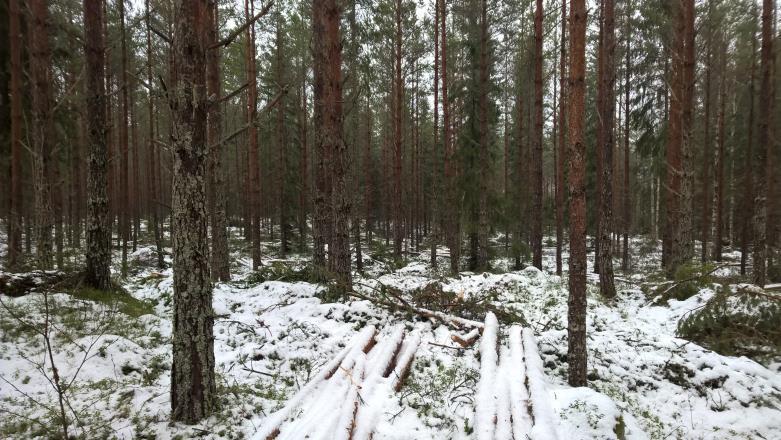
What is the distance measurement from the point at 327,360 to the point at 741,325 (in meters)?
6.56

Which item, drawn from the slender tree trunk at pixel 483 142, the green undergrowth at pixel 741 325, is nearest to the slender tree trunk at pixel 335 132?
the green undergrowth at pixel 741 325

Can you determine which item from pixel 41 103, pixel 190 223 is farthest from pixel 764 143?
pixel 41 103

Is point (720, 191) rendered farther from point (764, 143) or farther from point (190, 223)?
point (190, 223)

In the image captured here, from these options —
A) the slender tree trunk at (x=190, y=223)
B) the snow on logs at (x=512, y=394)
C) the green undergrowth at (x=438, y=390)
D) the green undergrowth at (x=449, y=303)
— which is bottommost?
the green undergrowth at (x=438, y=390)

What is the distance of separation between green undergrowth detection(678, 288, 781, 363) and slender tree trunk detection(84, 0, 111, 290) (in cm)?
1076

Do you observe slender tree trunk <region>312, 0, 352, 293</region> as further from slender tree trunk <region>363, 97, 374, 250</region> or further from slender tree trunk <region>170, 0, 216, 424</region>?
slender tree trunk <region>363, 97, 374, 250</region>

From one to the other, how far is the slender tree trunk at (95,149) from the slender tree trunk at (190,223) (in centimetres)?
479

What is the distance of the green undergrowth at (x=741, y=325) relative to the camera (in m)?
5.81

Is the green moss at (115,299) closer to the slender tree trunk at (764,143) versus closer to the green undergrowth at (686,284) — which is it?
the green undergrowth at (686,284)

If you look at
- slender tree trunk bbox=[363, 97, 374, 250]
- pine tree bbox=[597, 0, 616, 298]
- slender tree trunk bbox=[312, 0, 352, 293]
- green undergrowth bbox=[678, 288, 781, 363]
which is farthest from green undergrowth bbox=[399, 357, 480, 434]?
slender tree trunk bbox=[363, 97, 374, 250]

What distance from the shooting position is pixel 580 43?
15.5 feet

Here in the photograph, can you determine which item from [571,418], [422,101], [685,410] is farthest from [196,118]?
[422,101]

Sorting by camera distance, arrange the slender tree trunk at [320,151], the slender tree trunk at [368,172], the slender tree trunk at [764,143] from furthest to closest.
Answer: the slender tree trunk at [368,172], the slender tree trunk at [320,151], the slender tree trunk at [764,143]

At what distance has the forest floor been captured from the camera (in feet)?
13.4
